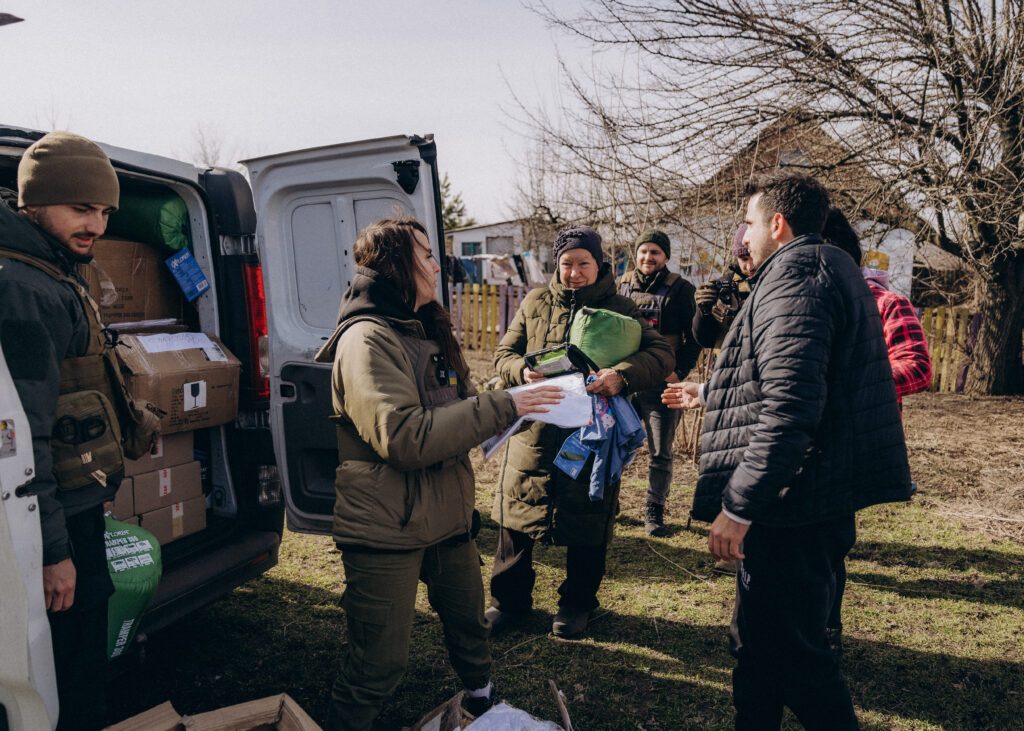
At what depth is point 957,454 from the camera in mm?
6328

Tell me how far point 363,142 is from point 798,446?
2063mm

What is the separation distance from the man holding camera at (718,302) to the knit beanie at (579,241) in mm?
1002

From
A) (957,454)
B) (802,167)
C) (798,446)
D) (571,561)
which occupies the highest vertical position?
(802,167)

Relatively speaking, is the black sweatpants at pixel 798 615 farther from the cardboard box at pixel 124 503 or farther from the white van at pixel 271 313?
the cardboard box at pixel 124 503

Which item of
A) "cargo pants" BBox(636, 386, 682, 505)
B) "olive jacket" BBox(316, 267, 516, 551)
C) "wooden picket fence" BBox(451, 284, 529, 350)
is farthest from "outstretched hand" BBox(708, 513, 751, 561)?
"wooden picket fence" BBox(451, 284, 529, 350)

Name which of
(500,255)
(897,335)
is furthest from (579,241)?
(500,255)

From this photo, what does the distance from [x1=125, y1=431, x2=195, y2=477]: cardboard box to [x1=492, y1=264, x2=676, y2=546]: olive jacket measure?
152cm

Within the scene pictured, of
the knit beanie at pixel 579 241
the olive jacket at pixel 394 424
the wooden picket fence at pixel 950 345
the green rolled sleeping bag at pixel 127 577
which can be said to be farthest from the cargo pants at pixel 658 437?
the wooden picket fence at pixel 950 345

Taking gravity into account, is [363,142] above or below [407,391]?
above

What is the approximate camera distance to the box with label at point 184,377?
8.91 feet

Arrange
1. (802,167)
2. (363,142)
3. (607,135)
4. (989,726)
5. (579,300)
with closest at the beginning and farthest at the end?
(989,726) < (363,142) < (579,300) < (607,135) < (802,167)

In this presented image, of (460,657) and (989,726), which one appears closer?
(460,657)

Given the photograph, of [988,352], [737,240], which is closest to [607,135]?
[737,240]

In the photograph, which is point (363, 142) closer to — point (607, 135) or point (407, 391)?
point (407, 391)
